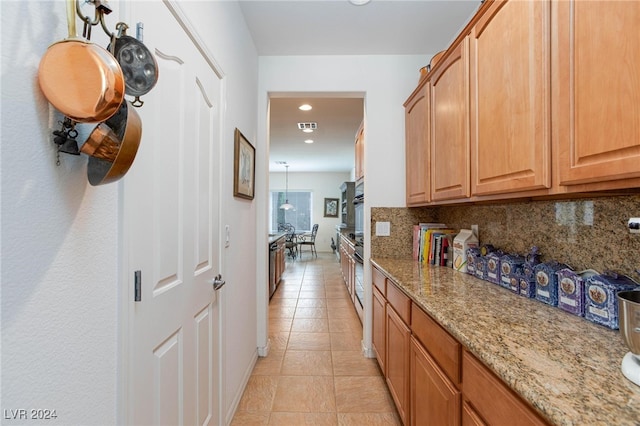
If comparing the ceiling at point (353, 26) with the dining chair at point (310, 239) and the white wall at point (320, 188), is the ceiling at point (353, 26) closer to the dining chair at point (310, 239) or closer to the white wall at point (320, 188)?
the dining chair at point (310, 239)

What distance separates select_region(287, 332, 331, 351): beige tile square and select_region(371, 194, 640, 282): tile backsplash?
172 centimetres

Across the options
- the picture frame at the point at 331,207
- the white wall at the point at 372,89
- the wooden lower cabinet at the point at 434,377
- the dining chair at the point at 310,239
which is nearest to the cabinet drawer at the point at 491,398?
the wooden lower cabinet at the point at 434,377

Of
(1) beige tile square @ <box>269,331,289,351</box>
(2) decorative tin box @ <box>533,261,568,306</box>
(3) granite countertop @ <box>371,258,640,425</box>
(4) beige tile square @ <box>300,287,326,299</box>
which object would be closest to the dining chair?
(4) beige tile square @ <box>300,287,326,299</box>

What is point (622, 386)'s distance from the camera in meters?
0.65

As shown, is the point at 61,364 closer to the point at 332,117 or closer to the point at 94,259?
the point at 94,259

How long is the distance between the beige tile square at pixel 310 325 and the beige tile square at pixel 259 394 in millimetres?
963

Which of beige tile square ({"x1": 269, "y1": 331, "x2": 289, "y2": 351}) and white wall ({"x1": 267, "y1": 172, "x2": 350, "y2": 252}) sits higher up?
white wall ({"x1": 267, "y1": 172, "x2": 350, "y2": 252})

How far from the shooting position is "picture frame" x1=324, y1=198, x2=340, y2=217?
383 inches

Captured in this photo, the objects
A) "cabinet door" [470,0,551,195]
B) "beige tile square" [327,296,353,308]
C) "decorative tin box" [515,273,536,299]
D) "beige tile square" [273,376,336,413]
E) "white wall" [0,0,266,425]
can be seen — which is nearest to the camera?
"white wall" [0,0,266,425]

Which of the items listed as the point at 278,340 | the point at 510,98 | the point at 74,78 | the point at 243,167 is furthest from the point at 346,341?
the point at 74,78

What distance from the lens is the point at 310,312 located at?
148 inches

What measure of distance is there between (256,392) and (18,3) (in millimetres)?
2265

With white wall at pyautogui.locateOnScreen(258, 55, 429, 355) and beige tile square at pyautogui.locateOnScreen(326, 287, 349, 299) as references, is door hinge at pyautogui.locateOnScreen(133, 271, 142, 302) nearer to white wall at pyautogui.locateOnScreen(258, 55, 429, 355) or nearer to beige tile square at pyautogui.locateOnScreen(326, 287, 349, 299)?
white wall at pyautogui.locateOnScreen(258, 55, 429, 355)

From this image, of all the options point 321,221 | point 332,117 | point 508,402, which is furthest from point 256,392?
point 321,221
